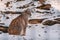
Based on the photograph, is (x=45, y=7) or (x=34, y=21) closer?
(x=34, y=21)

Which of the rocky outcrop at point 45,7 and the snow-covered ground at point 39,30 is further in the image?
the rocky outcrop at point 45,7

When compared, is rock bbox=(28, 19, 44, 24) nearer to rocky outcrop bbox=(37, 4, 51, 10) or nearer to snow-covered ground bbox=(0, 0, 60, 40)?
snow-covered ground bbox=(0, 0, 60, 40)

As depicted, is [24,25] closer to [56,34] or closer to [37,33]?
[37,33]

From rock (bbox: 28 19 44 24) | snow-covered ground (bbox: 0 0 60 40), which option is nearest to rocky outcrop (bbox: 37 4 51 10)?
snow-covered ground (bbox: 0 0 60 40)

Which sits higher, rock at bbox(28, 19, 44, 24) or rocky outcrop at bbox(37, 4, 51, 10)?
rocky outcrop at bbox(37, 4, 51, 10)

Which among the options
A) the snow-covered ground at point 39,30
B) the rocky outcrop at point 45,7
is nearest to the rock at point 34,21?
the snow-covered ground at point 39,30

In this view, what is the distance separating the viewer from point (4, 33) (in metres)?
0.99

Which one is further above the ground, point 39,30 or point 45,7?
point 45,7

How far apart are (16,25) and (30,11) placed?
18cm

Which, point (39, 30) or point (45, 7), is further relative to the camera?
point (45, 7)

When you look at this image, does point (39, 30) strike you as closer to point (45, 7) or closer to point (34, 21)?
point (34, 21)

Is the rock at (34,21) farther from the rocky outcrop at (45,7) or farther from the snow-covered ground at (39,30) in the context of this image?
the rocky outcrop at (45,7)

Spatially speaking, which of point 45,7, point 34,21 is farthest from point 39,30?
point 45,7

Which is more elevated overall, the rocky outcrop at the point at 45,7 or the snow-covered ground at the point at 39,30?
the rocky outcrop at the point at 45,7
